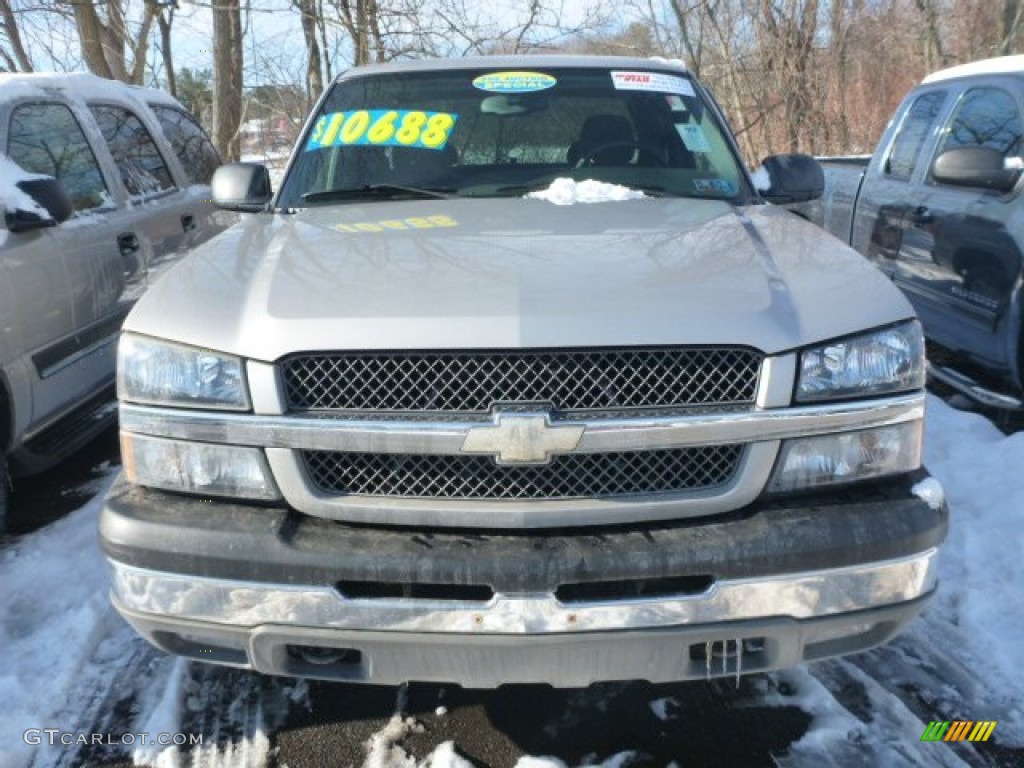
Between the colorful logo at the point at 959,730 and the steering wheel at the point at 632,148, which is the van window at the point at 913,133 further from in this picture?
the colorful logo at the point at 959,730

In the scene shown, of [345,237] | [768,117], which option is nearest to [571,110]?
[345,237]

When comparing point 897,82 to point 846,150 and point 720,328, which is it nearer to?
point 846,150

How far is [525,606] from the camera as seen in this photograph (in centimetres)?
210

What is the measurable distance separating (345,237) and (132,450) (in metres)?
0.94

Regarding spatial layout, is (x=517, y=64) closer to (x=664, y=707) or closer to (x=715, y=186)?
(x=715, y=186)

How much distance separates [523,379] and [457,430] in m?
0.20

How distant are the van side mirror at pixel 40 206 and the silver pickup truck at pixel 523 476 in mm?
1980

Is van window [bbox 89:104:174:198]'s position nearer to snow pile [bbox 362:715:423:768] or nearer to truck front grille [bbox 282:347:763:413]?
truck front grille [bbox 282:347:763:413]

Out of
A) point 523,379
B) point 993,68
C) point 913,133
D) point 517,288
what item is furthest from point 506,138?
point 913,133

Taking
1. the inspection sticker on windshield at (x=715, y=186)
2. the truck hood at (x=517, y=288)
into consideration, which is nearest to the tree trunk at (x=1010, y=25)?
the inspection sticker on windshield at (x=715, y=186)

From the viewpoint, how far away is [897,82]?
59.9 feet

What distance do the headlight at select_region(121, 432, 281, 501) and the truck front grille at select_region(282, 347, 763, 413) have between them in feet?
0.60

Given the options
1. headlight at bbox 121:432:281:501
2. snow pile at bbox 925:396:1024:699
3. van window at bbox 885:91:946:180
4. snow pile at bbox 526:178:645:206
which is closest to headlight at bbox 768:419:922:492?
snow pile at bbox 925:396:1024:699

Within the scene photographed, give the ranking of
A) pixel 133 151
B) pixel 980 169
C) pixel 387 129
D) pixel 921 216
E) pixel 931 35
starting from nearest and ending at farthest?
pixel 387 129
pixel 980 169
pixel 921 216
pixel 133 151
pixel 931 35
